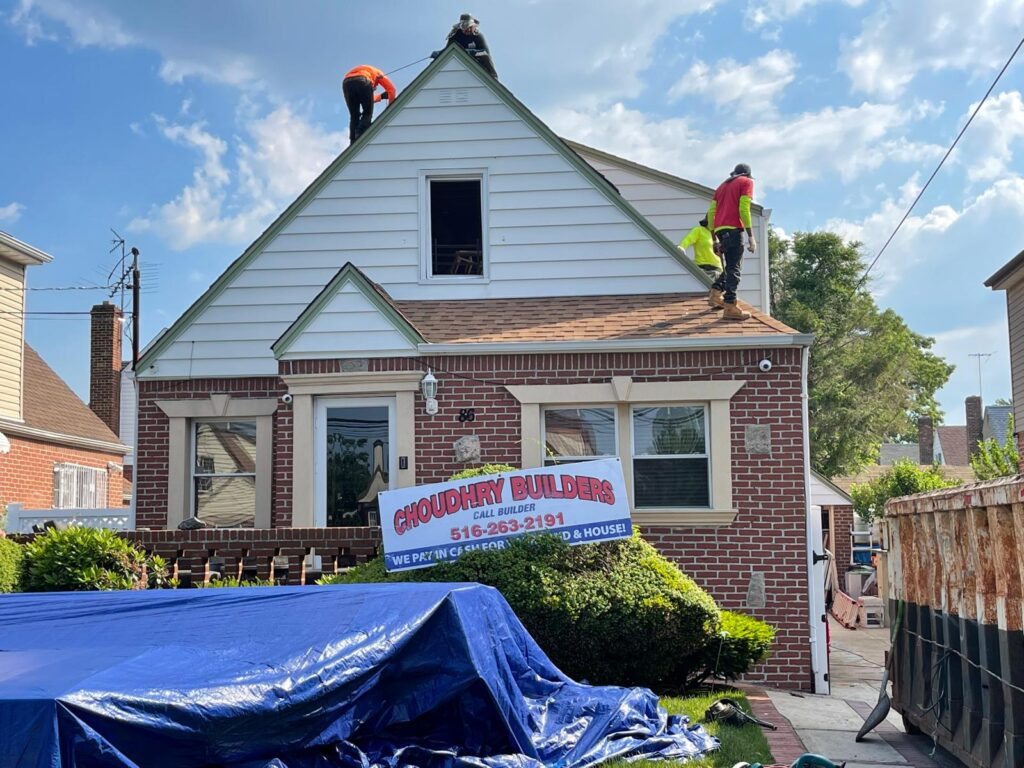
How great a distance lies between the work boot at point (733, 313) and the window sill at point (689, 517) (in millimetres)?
2101

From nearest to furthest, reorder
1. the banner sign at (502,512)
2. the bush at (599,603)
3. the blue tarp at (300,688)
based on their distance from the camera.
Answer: the blue tarp at (300,688) < the bush at (599,603) < the banner sign at (502,512)

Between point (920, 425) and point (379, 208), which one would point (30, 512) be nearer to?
point (379, 208)

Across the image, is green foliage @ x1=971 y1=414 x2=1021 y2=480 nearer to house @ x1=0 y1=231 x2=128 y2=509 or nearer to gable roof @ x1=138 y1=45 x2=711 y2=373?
gable roof @ x1=138 y1=45 x2=711 y2=373

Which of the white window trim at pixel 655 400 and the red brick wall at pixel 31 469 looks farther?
the red brick wall at pixel 31 469

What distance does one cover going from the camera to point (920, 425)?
55750 mm

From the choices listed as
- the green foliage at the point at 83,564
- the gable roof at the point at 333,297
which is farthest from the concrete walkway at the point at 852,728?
the green foliage at the point at 83,564

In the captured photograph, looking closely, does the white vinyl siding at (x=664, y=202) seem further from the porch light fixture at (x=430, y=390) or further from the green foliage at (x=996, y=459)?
the green foliage at (x=996, y=459)

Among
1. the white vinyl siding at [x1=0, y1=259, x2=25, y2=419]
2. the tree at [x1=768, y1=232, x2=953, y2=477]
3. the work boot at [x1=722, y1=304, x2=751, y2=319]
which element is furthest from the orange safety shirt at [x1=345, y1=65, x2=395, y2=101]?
the tree at [x1=768, y1=232, x2=953, y2=477]

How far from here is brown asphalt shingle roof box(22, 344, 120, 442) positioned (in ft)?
75.2

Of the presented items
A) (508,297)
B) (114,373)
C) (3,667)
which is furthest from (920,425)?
(3,667)

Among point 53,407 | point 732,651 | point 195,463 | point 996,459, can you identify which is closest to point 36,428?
point 53,407

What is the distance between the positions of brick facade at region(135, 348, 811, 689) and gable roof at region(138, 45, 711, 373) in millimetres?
1732

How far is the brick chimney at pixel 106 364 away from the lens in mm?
28500

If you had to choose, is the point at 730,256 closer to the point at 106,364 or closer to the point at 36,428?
the point at 36,428
